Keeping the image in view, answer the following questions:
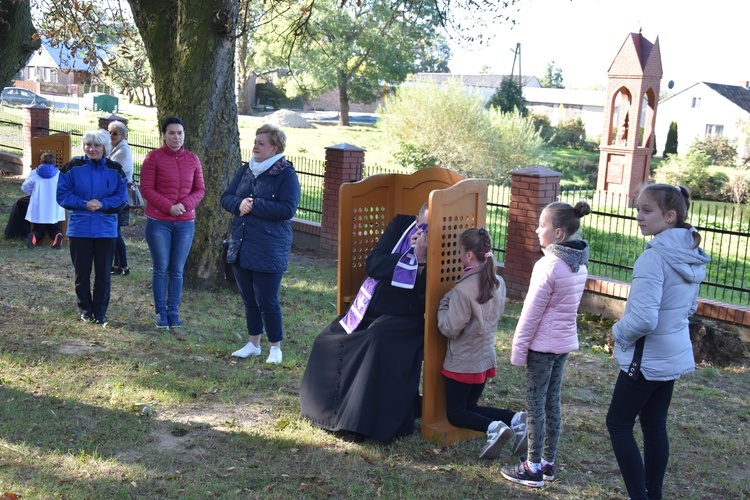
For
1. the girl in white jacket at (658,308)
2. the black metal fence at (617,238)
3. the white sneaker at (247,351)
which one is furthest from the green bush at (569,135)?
the girl in white jacket at (658,308)

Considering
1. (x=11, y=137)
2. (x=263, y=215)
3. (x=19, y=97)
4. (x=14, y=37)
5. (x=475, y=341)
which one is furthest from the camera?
(x=19, y=97)

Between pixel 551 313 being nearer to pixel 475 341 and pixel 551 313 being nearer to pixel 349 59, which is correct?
pixel 475 341

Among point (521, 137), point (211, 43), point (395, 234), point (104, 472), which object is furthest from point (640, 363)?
point (521, 137)

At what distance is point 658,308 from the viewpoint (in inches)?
144

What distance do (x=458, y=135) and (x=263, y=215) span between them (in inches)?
984

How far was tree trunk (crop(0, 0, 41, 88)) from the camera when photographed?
30.6ft

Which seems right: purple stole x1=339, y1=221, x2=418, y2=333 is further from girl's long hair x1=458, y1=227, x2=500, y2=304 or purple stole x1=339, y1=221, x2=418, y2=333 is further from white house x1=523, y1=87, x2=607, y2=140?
white house x1=523, y1=87, x2=607, y2=140

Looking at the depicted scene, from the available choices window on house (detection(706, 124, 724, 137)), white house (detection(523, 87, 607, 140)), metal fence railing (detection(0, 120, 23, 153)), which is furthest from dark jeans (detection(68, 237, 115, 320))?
window on house (detection(706, 124, 724, 137))

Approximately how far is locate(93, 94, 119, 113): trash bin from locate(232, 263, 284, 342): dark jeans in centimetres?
5164

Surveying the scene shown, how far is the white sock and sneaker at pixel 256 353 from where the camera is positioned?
21.0 feet

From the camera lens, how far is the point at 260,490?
13.8 feet

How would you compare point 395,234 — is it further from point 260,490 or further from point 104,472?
point 104,472

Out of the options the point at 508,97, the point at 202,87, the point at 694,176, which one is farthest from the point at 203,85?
the point at 508,97

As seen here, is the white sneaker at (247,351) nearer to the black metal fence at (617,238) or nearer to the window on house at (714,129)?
the black metal fence at (617,238)
